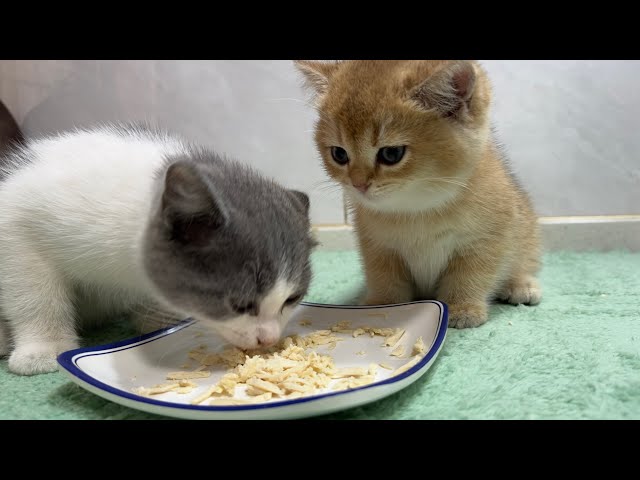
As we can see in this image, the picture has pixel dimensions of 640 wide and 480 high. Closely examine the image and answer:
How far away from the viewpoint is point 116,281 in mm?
1255

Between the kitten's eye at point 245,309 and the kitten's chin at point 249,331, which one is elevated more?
the kitten's eye at point 245,309

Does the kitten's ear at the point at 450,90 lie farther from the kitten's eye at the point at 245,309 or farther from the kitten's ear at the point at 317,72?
the kitten's eye at the point at 245,309

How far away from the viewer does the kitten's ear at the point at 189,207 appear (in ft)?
3.15

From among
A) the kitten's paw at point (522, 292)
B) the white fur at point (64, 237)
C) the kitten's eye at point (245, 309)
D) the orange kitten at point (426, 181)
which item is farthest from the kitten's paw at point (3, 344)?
the kitten's paw at point (522, 292)

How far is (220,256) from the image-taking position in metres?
1.02

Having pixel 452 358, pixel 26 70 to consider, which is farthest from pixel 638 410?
pixel 26 70

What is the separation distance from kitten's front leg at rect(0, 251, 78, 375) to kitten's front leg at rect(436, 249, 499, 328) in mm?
975

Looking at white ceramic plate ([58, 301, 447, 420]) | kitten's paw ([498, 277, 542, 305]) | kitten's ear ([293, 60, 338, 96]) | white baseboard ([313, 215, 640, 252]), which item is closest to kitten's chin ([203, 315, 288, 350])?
white ceramic plate ([58, 301, 447, 420])

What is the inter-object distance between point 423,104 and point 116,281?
2.72ft

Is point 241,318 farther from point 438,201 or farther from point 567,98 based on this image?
point 567,98

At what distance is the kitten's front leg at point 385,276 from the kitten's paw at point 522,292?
0.32 metres

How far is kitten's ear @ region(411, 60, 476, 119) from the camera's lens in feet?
3.94

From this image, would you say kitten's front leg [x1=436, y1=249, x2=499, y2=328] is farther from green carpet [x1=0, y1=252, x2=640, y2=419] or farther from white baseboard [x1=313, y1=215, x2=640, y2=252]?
white baseboard [x1=313, y1=215, x2=640, y2=252]

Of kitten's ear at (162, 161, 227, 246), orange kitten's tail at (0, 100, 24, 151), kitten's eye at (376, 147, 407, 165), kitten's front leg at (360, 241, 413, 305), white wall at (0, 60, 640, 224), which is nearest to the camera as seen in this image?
kitten's ear at (162, 161, 227, 246)
